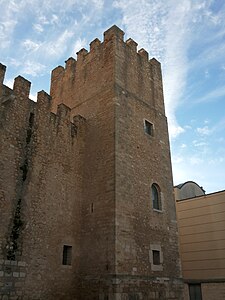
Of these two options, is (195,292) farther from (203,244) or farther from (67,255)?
(67,255)

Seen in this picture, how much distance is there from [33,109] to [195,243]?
11390 mm

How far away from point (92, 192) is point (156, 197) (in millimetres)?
2862

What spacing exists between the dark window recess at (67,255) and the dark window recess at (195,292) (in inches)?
289

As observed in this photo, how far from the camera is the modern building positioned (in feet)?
45.9

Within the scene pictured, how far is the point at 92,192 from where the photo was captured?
11062 millimetres

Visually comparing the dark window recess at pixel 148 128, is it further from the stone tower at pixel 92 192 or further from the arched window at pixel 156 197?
the arched window at pixel 156 197

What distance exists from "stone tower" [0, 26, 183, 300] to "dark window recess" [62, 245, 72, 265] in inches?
1.3

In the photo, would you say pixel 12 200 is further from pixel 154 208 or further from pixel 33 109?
pixel 154 208

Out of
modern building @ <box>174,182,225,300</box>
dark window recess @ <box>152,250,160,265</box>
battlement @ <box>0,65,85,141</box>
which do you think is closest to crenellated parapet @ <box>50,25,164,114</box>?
battlement @ <box>0,65,85,141</box>

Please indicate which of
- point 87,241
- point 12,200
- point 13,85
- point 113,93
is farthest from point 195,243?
point 13,85

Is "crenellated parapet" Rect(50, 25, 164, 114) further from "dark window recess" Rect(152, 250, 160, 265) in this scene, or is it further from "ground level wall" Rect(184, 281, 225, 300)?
"ground level wall" Rect(184, 281, 225, 300)

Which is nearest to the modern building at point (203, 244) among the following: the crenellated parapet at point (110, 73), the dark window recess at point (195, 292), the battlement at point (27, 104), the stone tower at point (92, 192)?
the dark window recess at point (195, 292)

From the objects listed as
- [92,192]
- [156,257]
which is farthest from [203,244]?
[92,192]

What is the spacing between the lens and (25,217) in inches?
360
